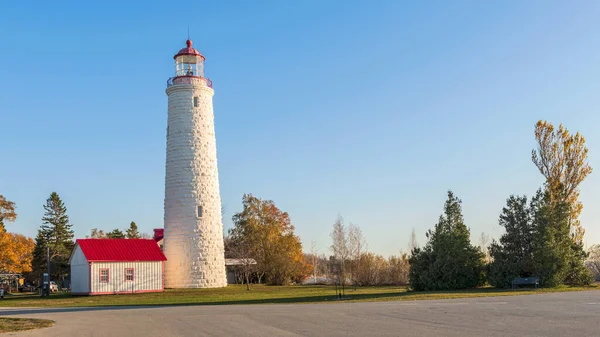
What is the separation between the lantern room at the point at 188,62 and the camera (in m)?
43.5

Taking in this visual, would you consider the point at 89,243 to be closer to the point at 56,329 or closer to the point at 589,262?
the point at 56,329

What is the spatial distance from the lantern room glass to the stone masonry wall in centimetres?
162

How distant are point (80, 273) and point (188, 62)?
54.9ft

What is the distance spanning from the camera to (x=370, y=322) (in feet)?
50.2

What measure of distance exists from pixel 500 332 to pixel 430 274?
67.2ft

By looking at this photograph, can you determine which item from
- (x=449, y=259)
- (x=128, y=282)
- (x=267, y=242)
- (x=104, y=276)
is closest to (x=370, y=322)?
(x=449, y=259)

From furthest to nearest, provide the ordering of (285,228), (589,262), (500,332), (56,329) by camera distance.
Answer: (285,228) → (589,262) → (56,329) → (500,332)

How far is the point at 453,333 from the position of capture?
12.8m

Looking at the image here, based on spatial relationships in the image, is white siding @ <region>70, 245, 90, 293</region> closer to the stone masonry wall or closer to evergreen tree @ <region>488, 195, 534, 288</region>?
the stone masonry wall

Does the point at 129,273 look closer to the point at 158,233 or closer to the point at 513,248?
the point at 158,233

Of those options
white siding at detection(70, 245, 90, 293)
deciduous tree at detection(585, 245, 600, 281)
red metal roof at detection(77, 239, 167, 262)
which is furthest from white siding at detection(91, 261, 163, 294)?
deciduous tree at detection(585, 245, 600, 281)

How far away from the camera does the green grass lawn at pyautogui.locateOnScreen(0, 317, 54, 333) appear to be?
15984 mm

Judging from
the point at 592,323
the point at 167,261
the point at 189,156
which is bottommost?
the point at 592,323

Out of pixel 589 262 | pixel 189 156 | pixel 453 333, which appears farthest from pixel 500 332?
pixel 589 262
